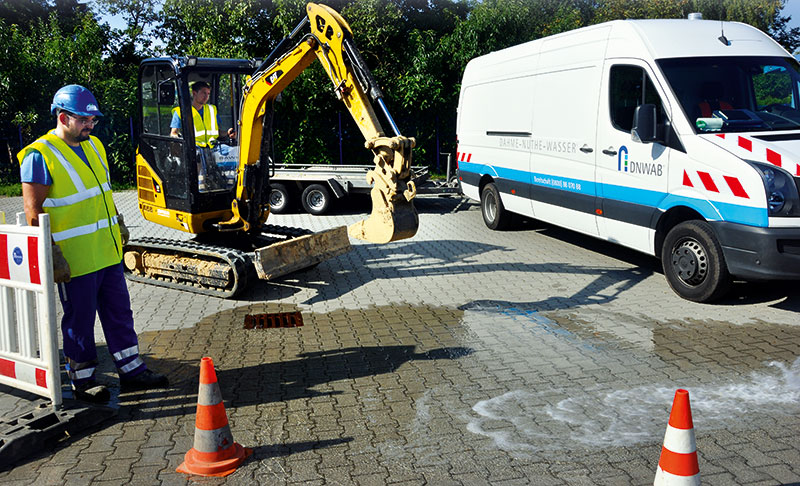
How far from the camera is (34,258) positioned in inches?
185

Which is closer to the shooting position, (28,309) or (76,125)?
(28,309)

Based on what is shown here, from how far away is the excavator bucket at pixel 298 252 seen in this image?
8156 millimetres

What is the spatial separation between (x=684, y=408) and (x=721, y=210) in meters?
4.39

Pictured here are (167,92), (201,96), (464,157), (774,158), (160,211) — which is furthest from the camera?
(464,157)

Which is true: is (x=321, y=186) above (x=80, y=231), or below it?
below

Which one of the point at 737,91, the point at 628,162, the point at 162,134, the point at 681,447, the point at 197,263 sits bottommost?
the point at 681,447

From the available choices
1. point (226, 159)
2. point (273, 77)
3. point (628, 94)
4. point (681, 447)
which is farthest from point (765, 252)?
point (226, 159)

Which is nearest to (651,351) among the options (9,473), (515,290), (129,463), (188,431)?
(515,290)

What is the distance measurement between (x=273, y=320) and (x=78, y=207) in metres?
2.73

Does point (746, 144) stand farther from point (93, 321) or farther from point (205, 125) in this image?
point (205, 125)

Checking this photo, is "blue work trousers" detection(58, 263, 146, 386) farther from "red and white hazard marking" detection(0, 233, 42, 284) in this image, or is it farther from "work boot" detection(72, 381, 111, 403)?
"red and white hazard marking" detection(0, 233, 42, 284)

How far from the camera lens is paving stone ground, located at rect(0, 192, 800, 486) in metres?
4.24

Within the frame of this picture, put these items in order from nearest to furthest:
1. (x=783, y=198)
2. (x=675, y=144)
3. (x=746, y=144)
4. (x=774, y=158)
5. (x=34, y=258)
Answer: (x=34, y=258) → (x=783, y=198) → (x=774, y=158) → (x=746, y=144) → (x=675, y=144)

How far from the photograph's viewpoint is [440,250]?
10930mm
